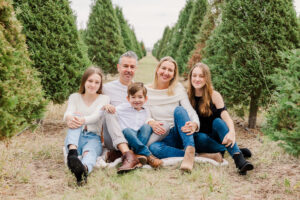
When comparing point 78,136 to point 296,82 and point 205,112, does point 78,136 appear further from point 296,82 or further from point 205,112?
point 296,82

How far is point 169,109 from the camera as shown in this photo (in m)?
4.32

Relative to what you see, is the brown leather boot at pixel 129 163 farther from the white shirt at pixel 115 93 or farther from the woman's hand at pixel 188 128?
the white shirt at pixel 115 93

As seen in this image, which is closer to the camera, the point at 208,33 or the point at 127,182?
the point at 127,182

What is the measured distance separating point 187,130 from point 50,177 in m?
2.00

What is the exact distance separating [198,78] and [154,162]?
58.2 inches

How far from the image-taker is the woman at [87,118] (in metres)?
3.57

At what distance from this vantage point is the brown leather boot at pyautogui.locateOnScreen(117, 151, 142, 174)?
3.44 metres

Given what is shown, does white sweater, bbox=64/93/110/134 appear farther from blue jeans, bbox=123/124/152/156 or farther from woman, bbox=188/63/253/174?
woman, bbox=188/63/253/174

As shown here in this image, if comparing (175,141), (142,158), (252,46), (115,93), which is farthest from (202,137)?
(252,46)

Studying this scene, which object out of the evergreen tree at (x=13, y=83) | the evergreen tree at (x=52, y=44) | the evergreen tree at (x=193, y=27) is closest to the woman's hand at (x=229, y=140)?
the evergreen tree at (x=13, y=83)

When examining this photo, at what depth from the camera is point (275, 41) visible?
534 centimetres

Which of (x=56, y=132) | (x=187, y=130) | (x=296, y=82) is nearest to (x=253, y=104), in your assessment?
(x=187, y=130)

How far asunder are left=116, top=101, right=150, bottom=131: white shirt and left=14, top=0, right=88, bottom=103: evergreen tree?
2090mm

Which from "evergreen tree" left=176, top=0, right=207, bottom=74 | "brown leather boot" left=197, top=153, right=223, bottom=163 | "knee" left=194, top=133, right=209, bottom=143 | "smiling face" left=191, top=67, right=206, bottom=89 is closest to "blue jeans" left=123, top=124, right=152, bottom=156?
"knee" left=194, top=133, right=209, bottom=143
